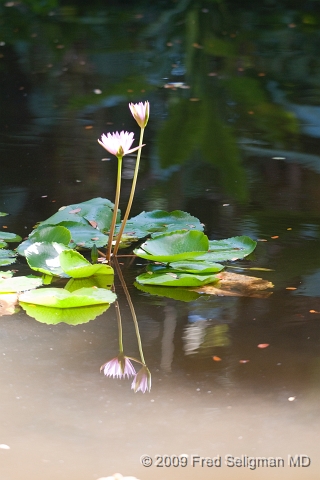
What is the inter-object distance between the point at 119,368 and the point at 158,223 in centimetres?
92

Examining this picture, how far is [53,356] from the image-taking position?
5.69ft

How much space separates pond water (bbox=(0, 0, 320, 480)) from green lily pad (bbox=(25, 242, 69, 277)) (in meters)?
0.11

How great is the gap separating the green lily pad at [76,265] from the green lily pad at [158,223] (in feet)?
1.15

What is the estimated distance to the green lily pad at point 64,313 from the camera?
1.92 meters

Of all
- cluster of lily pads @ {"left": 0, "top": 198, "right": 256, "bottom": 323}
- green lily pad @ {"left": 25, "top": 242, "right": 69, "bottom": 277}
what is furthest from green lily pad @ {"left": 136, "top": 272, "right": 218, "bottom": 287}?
green lily pad @ {"left": 25, "top": 242, "right": 69, "bottom": 277}

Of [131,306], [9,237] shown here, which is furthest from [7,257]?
[131,306]

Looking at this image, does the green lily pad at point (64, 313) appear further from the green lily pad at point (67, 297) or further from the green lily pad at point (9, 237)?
the green lily pad at point (9, 237)

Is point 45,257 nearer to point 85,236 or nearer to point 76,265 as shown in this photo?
point 76,265

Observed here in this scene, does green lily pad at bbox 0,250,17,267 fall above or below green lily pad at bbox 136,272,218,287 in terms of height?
above

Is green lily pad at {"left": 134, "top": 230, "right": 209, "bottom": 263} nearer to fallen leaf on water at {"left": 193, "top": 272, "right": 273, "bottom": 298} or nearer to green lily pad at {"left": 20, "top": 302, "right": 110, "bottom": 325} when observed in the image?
fallen leaf on water at {"left": 193, "top": 272, "right": 273, "bottom": 298}

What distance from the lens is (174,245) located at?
222cm

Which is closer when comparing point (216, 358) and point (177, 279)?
point (216, 358)

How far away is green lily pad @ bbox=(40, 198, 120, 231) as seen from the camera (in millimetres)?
2457

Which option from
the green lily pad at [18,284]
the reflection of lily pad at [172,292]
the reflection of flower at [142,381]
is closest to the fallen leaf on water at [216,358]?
the reflection of flower at [142,381]
